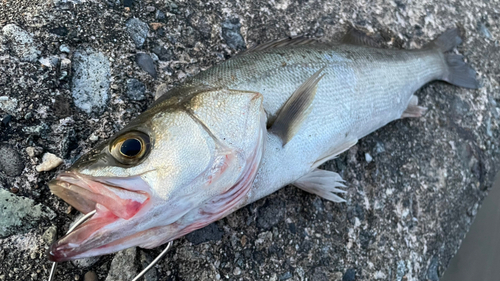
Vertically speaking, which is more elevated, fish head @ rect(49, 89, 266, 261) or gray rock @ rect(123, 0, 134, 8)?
gray rock @ rect(123, 0, 134, 8)

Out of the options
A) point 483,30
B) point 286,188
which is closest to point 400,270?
point 286,188

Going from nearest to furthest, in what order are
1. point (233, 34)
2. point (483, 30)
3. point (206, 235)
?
1. point (206, 235)
2. point (233, 34)
3. point (483, 30)

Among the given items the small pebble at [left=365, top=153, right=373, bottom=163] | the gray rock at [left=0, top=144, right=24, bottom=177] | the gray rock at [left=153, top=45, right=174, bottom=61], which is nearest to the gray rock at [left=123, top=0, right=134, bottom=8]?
the gray rock at [left=153, top=45, right=174, bottom=61]

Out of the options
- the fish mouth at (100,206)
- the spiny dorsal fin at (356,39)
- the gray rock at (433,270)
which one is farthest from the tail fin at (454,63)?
the fish mouth at (100,206)

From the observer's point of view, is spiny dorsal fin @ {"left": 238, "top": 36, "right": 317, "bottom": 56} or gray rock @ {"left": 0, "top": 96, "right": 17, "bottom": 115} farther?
spiny dorsal fin @ {"left": 238, "top": 36, "right": 317, "bottom": 56}

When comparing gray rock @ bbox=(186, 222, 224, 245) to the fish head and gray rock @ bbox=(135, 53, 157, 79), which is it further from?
gray rock @ bbox=(135, 53, 157, 79)

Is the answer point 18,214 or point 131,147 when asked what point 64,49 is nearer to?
point 18,214

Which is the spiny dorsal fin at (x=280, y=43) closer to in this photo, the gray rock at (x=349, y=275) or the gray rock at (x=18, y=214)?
the gray rock at (x=18, y=214)
